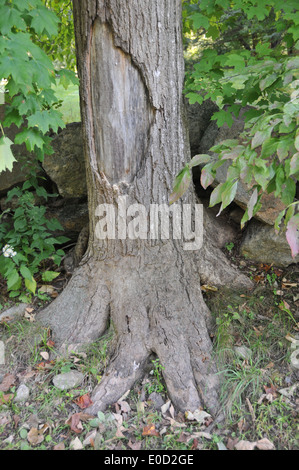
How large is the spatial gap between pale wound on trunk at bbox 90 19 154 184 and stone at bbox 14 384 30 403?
1.61 m

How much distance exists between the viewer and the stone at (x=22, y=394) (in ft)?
8.66

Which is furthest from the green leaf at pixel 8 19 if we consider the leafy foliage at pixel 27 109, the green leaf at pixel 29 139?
the green leaf at pixel 29 139

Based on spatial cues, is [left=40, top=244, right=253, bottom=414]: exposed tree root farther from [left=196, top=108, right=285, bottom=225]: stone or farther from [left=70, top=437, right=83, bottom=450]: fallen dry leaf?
[left=196, top=108, right=285, bottom=225]: stone

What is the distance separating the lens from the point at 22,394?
265cm

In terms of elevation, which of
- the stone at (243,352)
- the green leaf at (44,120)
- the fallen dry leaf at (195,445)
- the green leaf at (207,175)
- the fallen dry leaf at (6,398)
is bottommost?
the fallen dry leaf at (195,445)

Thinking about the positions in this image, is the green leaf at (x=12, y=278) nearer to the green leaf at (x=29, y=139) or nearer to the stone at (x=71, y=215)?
the stone at (x=71, y=215)

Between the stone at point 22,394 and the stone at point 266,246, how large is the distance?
7.23ft

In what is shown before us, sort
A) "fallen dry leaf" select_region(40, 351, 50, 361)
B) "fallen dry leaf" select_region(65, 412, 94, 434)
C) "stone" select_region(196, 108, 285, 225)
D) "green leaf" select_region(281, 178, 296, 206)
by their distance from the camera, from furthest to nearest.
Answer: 1. "stone" select_region(196, 108, 285, 225)
2. "fallen dry leaf" select_region(40, 351, 50, 361)
3. "fallen dry leaf" select_region(65, 412, 94, 434)
4. "green leaf" select_region(281, 178, 296, 206)

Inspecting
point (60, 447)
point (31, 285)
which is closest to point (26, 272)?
point (31, 285)

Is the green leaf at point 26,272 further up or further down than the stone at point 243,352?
further up

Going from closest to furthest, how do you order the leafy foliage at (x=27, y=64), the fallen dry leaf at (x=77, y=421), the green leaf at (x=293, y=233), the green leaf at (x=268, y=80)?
the green leaf at (x=293, y=233) < the leafy foliage at (x=27, y=64) < the green leaf at (x=268, y=80) < the fallen dry leaf at (x=77, y=421)

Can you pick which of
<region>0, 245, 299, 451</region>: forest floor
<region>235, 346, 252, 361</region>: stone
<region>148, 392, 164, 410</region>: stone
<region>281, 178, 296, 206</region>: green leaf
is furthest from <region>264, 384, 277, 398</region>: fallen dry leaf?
<region>281, 178, 296, 206</region>: green leaf

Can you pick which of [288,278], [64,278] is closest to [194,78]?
[288,278]

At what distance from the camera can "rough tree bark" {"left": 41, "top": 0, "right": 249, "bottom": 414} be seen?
2594 millimetres
